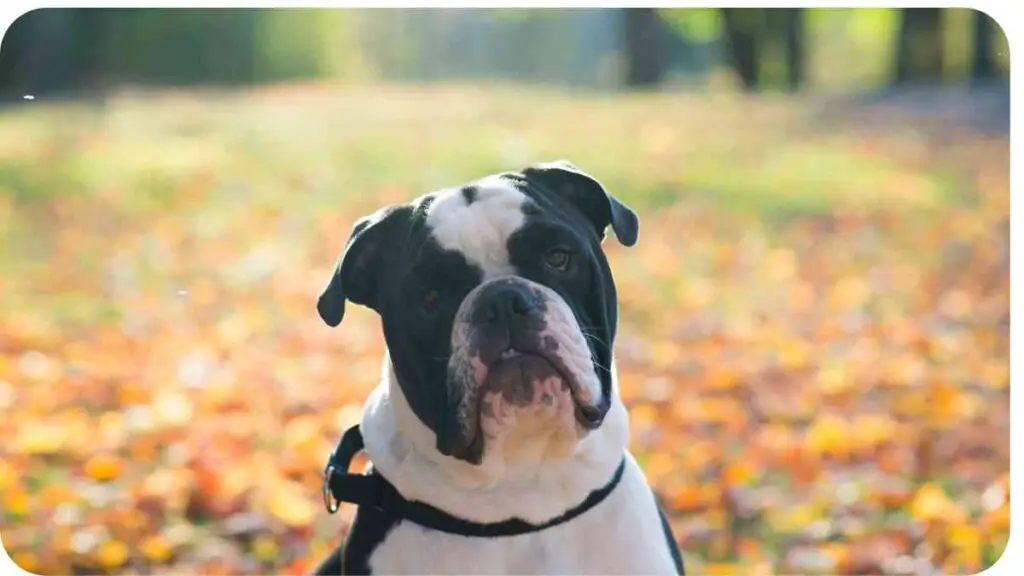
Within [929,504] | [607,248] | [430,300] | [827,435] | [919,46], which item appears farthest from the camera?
[607,248]

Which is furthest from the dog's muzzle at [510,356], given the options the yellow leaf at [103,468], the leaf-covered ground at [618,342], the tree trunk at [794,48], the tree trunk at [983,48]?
the tree trunk at [794,48]

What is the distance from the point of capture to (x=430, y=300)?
2.41 meters

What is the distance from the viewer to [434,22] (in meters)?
3.72

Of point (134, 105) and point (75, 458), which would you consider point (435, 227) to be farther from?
point (134, 105)

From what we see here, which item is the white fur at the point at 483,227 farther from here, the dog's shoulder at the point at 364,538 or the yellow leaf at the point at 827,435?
the yellow leaf at the point at 827,435

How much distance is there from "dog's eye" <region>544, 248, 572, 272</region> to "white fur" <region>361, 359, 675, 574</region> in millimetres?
300

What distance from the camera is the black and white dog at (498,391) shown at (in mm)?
2318

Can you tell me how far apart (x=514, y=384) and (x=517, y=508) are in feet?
1.09

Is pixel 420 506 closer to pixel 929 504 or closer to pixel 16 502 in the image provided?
pixel 16 502

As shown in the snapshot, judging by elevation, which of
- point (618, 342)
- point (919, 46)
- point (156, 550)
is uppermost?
point (919, 46)

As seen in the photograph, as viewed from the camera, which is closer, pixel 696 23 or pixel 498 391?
pixel 498 391

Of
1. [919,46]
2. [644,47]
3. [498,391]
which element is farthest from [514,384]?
[919,46]

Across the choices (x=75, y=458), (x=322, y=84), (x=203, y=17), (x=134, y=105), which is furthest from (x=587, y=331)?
(x=134, y=105)

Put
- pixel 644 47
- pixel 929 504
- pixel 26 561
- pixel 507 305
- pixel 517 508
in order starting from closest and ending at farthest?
pixel 507 305 < pixel 517 508 < pixel 26 561 < pixel 929 504 < pixel 644 47
